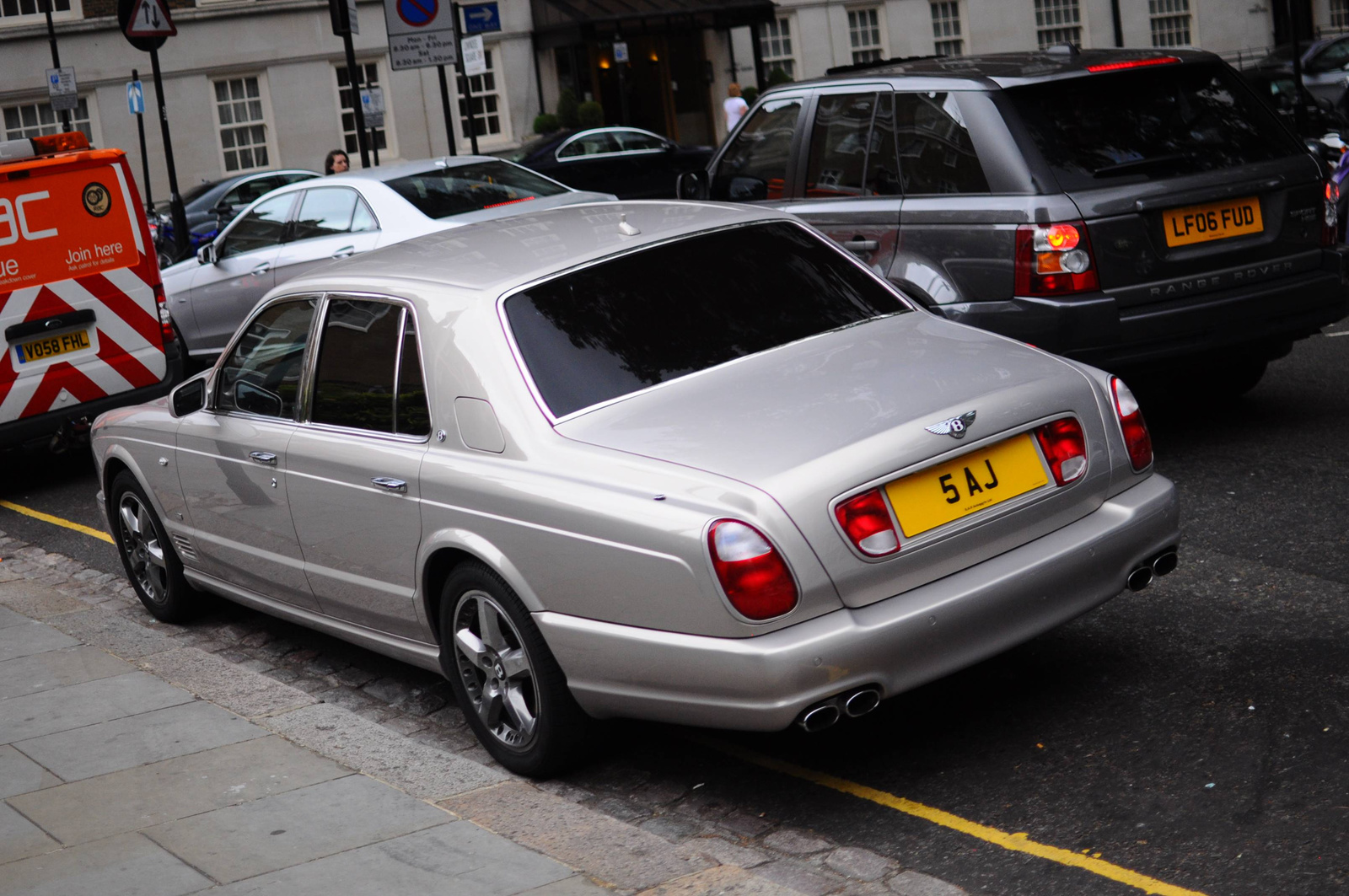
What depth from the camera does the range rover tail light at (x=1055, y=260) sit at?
6.55 meters

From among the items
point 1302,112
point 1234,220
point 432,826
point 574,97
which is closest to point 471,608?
point 432,826

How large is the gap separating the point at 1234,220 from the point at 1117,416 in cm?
282

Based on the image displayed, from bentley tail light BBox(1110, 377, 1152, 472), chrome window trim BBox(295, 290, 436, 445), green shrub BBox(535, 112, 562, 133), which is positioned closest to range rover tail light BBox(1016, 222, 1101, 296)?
bentley tail light BBox(1110, 377, 1152, 472)

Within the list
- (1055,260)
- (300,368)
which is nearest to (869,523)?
(300,368)

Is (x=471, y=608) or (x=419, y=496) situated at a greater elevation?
(x=419, y=496)

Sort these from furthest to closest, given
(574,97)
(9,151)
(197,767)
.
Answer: (574,97), (9,151), (197,767)

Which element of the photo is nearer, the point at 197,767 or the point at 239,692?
the point at 197,767

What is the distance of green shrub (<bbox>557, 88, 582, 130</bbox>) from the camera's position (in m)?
32.4

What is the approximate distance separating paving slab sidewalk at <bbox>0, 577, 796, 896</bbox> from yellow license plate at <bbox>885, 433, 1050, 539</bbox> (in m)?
1.03

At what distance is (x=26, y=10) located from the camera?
1230 inches

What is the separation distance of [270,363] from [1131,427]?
315cm

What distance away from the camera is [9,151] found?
378 inches

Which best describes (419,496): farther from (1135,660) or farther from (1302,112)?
(1302,112)

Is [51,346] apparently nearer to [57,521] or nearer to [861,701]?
[57,521]
